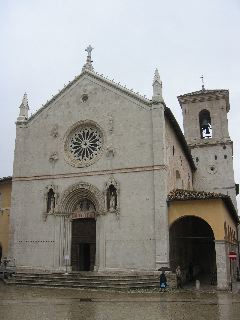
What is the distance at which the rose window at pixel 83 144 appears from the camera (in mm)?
27734

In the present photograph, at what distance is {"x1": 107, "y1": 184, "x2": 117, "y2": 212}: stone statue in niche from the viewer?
84.6 ft

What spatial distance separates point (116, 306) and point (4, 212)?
1979cm

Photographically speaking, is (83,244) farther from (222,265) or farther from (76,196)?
(222,265)

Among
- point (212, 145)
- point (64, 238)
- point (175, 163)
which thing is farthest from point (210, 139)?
point (64, 238)

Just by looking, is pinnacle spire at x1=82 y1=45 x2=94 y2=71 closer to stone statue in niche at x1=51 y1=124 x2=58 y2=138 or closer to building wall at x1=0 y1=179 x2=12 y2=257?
stone statue in niche at x1=51 y1=124 x2=58 y2=138

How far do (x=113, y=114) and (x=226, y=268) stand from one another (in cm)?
1280

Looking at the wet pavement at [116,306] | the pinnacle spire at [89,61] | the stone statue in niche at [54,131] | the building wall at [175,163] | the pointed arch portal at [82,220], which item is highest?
the pinnacle spire at [89,61]

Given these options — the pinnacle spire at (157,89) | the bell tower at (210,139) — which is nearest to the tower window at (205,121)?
the bell tower at (210,139)

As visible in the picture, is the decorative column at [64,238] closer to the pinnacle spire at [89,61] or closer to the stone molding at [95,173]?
the stone molding at [95,173]

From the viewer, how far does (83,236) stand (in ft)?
88.8

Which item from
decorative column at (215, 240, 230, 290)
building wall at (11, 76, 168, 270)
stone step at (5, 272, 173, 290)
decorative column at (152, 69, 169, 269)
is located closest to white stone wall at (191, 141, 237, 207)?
decorative column at (152, 69, 169, 269)

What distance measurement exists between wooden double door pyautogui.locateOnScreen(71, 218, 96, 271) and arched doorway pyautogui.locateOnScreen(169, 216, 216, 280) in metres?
5.52

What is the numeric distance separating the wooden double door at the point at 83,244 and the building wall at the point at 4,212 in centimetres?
709

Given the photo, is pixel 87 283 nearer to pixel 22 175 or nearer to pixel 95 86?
pixel 22 175
